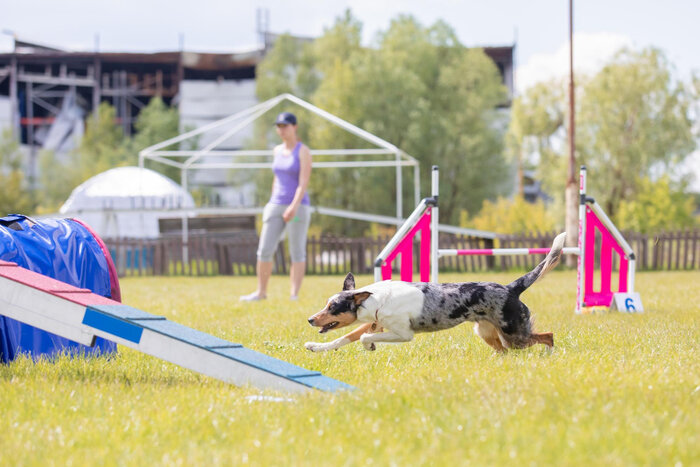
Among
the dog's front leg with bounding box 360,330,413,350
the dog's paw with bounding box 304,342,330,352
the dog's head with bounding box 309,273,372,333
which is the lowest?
the dog's paw with bounding box 304,342,330,352

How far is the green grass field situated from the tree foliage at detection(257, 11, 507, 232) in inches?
1246

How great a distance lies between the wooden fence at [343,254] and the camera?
1962cm

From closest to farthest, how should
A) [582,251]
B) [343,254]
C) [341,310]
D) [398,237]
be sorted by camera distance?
[341,310] → [398,237] → [582,251] → [343,254]

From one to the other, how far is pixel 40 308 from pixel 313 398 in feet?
5.01

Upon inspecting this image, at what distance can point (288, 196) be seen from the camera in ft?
29.5

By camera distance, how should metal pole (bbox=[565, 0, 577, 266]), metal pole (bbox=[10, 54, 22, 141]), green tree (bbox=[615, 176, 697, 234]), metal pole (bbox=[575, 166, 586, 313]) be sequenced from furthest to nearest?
metal pole (bbox=[10, 54, 22, 141]), green tree (bbox=[615, 176, 697, 234]), metal pole (bbox=[565, 0, 577, 266]), metal pole (bbox=[575, 166, 586, 313])

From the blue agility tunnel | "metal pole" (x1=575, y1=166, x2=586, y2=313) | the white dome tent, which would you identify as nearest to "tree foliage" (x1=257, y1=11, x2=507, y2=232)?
the white dome tent

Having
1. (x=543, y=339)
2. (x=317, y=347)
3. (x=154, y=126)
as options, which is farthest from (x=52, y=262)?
(x=154, y=126)

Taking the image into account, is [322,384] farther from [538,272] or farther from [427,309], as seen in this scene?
[538,272]

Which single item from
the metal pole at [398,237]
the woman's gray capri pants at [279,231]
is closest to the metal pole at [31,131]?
the woman's gray capri pants at [279,231]

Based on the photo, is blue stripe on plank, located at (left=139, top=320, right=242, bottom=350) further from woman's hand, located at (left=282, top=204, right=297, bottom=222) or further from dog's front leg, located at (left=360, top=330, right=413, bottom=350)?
woman's hand, located at (left=282, top=204, right=297, bottom=222)

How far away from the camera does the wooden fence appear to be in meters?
19.6

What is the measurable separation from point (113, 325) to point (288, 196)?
518cm

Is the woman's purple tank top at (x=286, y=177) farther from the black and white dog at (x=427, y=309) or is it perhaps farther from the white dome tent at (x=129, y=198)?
the white dome tent at (x=129, y=198)
